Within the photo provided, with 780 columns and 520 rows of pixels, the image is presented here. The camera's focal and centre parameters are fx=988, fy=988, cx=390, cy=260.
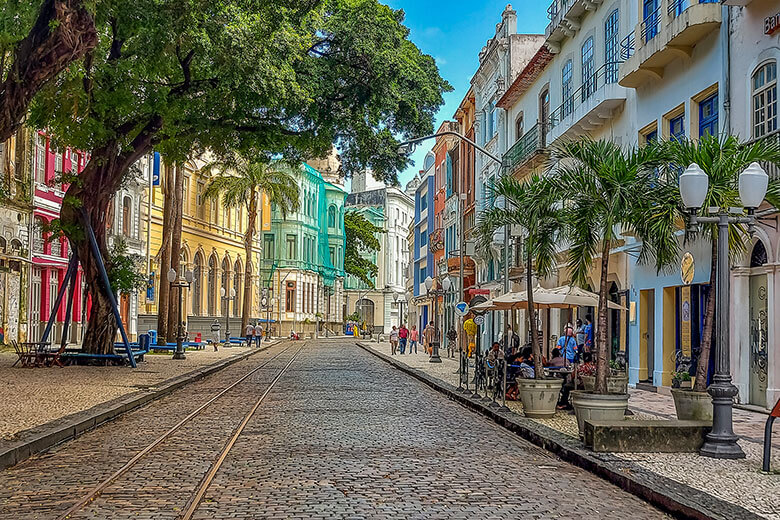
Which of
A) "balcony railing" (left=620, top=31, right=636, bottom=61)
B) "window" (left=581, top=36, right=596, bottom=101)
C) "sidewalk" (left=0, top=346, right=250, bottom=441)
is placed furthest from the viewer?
"window" (left=581, top=36, right=596, bottom=101)

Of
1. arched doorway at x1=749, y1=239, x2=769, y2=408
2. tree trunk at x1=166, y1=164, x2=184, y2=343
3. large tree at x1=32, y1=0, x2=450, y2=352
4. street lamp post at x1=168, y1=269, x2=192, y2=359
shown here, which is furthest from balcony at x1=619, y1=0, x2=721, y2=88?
tree trunk at x1=166, y1=164, x2=184, y2=343

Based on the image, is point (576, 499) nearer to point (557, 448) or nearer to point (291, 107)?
point (557, 448)

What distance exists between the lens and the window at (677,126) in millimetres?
21422

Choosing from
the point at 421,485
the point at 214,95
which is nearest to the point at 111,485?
the point at 421,485

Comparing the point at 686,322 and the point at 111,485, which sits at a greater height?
the point at 686,322

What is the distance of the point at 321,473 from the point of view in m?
10.0

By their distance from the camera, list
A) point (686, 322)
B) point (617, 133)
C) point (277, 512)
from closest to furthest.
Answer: point (277, 512) → point (686, 322) → point (617, 133)

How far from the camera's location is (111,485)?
9.20 m

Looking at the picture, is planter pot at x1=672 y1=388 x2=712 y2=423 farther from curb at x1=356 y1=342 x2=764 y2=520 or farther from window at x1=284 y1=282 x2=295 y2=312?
window at x1=284 y1=282 x2=295 y2=312

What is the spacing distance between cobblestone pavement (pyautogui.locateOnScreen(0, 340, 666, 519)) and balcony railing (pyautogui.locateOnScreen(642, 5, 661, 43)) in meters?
10.6

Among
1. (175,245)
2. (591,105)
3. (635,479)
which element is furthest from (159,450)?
(175,245)

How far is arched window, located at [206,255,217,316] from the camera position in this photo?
6462 cm

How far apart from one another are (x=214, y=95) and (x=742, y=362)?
542 inches

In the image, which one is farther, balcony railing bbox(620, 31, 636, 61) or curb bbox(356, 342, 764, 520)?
balcony railing bbox(620, 31, 636, 61)
